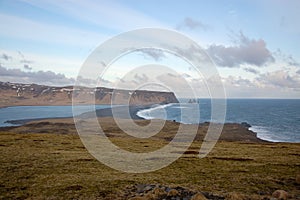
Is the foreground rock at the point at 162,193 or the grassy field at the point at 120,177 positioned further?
the grassy field at the point at 120,177

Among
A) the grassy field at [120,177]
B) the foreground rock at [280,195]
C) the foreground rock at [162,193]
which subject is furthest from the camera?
the grassy field at [120,177]

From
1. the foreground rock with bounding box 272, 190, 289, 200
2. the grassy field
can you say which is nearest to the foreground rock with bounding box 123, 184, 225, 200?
the grassy field

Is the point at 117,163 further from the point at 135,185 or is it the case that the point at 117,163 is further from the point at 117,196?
the point at 117,196

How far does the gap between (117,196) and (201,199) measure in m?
6.06

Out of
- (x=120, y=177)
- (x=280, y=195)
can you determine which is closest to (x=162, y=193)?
(x=120, y=177)

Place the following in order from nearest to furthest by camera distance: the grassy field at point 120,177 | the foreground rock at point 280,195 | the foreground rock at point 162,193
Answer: the foreground rock at point 280,195 < the foreground rock at point 162,193 < the grassy field at point 120,177

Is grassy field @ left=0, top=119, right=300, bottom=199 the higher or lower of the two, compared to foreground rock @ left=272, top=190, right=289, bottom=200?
lower

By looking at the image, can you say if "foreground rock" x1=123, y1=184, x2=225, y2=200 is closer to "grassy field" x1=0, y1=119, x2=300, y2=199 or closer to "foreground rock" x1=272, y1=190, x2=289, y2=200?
"grassy field" x1=0, y1=119, x2=300, y2=199

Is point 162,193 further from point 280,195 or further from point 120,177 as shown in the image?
point 280,195

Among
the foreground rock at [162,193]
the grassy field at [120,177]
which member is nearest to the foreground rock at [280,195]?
the grassy field at [120,177]

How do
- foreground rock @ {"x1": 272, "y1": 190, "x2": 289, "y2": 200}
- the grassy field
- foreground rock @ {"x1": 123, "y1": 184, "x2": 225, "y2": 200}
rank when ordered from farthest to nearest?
1. the grassy field
2. foreground rock @ {"x1": 123, "y1": 184, "x2": 225, "y2": 200}
3. foreground rock @ {"x1": 272, "y1": 190, "x2": 289, "y2": 200}

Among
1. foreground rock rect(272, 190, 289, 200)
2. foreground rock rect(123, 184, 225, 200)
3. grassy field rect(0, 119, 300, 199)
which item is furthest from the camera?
grassy field rect(0, 119, 300, 199)

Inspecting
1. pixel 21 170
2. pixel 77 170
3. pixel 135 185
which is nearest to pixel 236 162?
pixel 135 185

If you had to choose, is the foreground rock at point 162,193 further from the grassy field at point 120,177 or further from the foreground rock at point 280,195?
the foreground rock at point 280,195
